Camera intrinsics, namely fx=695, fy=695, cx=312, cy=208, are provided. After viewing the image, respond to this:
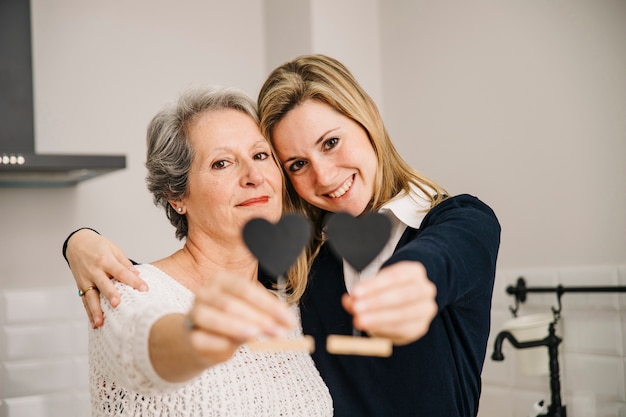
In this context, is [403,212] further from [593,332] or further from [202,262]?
[593,332]

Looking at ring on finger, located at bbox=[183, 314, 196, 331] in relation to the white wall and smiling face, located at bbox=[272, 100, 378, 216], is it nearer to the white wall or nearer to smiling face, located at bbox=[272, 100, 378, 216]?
smiling face, located at bbox=[272, 100, 378, 216]

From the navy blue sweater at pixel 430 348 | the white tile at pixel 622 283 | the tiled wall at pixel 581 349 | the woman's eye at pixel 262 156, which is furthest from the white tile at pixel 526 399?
the woman's eye at pixel 262 156

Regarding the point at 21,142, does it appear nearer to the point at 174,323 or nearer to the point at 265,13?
the point at 265,13

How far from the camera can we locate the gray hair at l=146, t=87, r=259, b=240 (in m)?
1.41

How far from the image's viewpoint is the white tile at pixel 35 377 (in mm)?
2422

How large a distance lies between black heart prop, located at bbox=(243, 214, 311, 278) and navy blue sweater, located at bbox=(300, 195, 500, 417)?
291mm

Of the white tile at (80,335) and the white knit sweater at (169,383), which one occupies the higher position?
the white knit sweater at (169,383)

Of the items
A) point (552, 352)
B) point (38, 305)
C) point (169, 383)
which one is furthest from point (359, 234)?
point (38, 305)

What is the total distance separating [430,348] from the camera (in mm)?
1259

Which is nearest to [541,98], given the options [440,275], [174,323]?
[440,275]

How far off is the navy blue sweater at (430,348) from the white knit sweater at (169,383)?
53 mm

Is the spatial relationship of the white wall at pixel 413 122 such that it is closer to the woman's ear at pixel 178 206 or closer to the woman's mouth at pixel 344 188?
the woman's mouth at pixel 344 188

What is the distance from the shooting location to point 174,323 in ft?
2.75

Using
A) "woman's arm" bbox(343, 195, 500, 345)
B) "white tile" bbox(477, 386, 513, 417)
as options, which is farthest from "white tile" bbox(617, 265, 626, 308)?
"woman's arm" bbox(343, 195, 500, 345)
